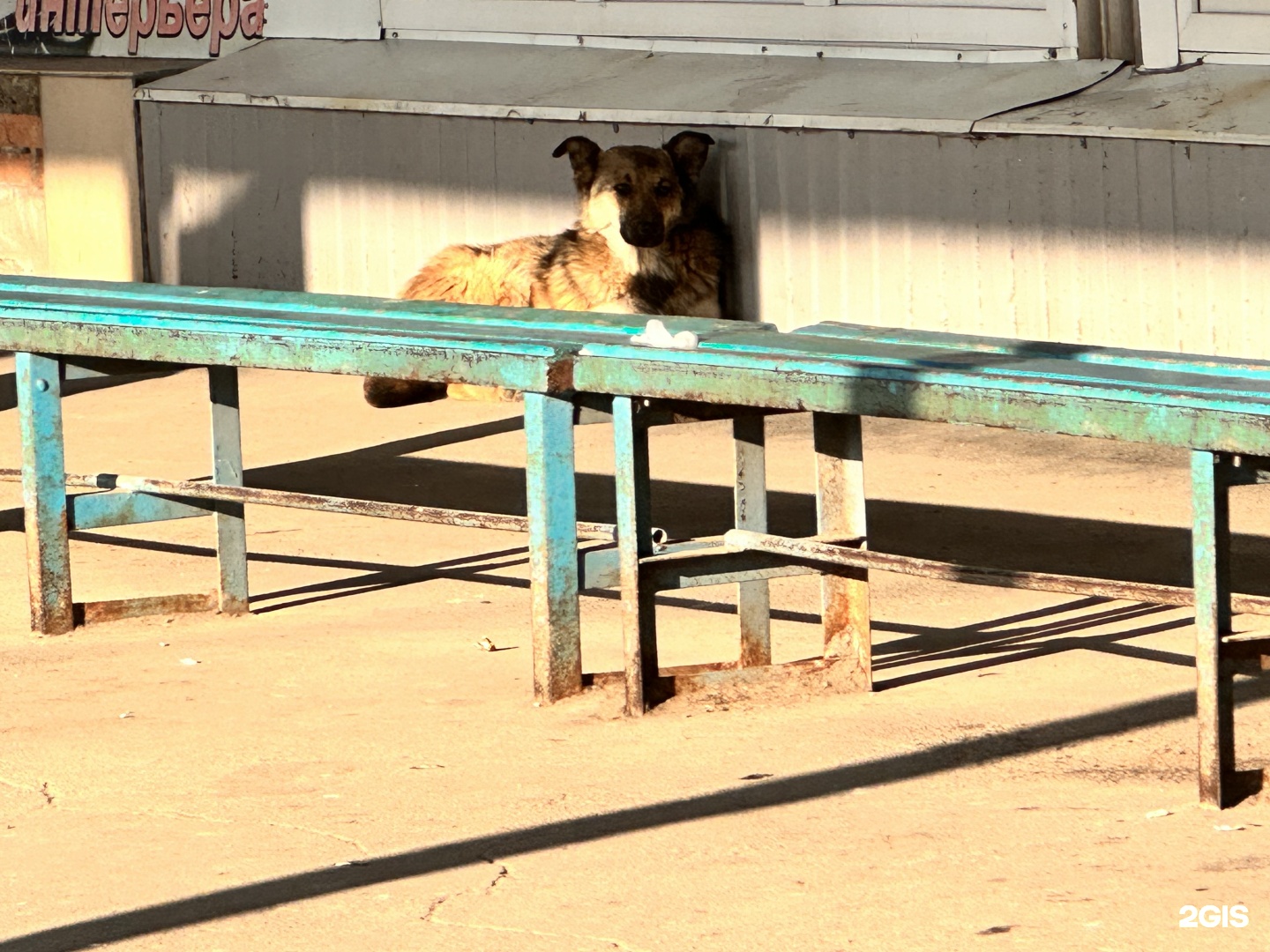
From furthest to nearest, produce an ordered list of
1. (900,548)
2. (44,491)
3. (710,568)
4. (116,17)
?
(116,17), (900,548), (44,491), (710,568)

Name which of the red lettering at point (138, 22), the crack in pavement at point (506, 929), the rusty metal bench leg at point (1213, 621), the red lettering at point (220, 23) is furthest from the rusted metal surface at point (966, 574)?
the red lettering at point (138, 22)

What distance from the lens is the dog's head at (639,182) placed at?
9.71m

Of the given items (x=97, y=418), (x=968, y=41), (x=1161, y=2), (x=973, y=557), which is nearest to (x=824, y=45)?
(x=968, y=41)

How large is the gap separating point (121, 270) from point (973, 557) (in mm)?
6832

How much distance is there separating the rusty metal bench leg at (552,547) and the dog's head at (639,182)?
15.6 feet

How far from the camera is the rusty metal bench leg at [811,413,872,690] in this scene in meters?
5.04

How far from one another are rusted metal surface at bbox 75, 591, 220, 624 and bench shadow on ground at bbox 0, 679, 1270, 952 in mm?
2135

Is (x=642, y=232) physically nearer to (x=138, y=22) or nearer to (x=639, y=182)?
(x=639, y=182)

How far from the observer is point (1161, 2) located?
9.31 metres

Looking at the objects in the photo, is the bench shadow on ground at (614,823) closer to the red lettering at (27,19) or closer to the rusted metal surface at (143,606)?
the rusted metal surface at (143,606)

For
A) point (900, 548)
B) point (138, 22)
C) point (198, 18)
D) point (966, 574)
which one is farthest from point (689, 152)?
point (966, 574)

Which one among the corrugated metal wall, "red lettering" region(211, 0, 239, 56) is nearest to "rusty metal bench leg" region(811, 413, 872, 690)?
the corrugated metal wall

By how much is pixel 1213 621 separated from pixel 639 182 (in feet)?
19.2

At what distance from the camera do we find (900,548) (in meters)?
6.68
